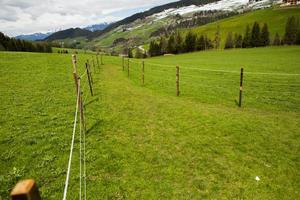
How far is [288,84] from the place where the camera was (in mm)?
17328

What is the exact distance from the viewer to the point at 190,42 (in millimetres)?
91500

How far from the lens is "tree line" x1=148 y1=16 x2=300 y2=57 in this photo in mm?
74250

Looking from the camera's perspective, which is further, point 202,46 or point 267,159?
point 202,46

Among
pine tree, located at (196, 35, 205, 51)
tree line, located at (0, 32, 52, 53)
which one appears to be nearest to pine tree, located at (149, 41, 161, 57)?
pine tree, located at (196, 35, 205, 51)

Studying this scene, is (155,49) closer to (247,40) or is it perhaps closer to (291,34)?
(247,40)

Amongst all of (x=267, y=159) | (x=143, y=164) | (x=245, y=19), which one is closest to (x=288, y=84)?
(x=267, y=159)

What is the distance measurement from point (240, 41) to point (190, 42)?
71.2ft

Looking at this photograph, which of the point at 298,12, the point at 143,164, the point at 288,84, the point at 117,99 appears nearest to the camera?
the point at 143,164

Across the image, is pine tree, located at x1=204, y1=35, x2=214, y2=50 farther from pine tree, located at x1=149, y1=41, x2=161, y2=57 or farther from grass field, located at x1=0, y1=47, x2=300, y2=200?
grass field, located at x1=0, y1=47, x2=300, y2=200

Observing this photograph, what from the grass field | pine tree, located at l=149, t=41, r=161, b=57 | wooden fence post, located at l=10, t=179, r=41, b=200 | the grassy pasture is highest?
the grassy pasture

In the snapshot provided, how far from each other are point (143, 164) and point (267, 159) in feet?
13.4

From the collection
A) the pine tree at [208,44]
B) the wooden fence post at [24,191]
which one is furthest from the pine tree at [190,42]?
the wooden fence post at [24,191]

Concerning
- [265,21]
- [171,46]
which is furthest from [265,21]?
[171,46]

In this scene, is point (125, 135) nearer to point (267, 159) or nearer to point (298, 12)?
point (267, 159)
